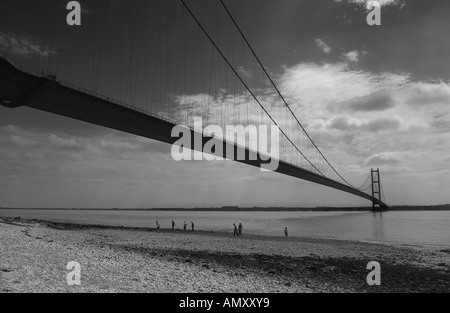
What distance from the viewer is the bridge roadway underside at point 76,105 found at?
83.5ft

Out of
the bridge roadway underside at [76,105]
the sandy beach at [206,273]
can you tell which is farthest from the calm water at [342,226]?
the sandy beach at [206,273]

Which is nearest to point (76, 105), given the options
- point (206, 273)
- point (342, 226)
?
point (206, 273)

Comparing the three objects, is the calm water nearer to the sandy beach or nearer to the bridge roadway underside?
the bridge roadway underside

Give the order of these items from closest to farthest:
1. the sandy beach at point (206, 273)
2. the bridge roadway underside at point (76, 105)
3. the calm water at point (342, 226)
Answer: the sandy beach at point (206, 273), the bridge roadway underside at point (76, 105), the calm water at point (342, 226)

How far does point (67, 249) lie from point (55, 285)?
6.08 meters

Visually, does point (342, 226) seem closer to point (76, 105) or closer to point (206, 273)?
point (76, 105)

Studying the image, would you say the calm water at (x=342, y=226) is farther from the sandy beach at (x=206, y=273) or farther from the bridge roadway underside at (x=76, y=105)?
the sandy beach at (x=206, y=273)

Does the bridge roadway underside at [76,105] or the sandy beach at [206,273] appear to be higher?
the bridge roadway underside at [76,105]

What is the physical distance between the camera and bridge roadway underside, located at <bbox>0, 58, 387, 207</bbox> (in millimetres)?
25453

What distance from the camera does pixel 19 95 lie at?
2714 centimetres

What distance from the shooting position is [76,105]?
29609 millimetres

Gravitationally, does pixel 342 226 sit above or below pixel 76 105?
below
